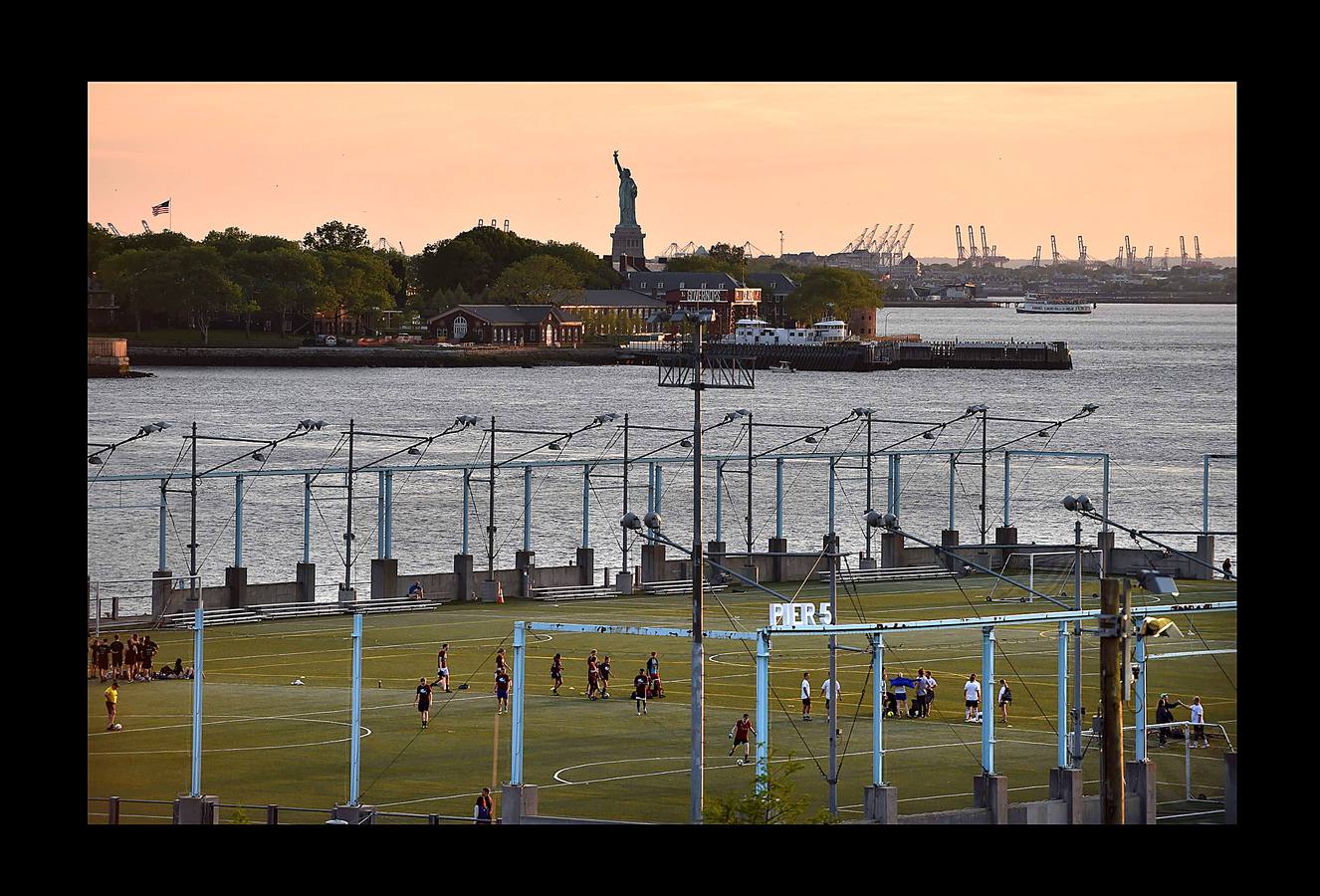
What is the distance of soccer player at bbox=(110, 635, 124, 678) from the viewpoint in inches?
1805

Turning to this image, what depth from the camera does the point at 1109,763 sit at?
929 inches

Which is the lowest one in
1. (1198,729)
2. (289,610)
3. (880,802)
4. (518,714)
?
(289,610)

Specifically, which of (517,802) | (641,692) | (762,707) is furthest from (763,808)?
(641,692)

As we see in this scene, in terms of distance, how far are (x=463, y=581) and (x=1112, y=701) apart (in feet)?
128

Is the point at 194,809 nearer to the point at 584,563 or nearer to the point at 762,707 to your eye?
the point at 762,707

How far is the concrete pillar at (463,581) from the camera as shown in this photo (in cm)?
6072

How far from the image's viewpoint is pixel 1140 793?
3167 cm

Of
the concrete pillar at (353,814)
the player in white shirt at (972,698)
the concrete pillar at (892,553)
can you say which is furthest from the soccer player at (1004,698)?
the concrete pillar at (892,553)

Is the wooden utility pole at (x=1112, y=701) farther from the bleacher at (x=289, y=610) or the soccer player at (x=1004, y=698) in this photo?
the bleacher at (x=289, y=610)

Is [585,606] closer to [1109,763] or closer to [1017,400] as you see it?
[1109,763]

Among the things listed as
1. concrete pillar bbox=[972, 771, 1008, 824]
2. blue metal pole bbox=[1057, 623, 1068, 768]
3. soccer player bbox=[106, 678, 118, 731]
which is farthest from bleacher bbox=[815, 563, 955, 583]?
concrete pillar bbox=[972, 771, 1008, 824]

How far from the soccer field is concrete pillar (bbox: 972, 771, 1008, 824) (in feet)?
4.98

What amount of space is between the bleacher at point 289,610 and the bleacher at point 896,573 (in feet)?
45.2
